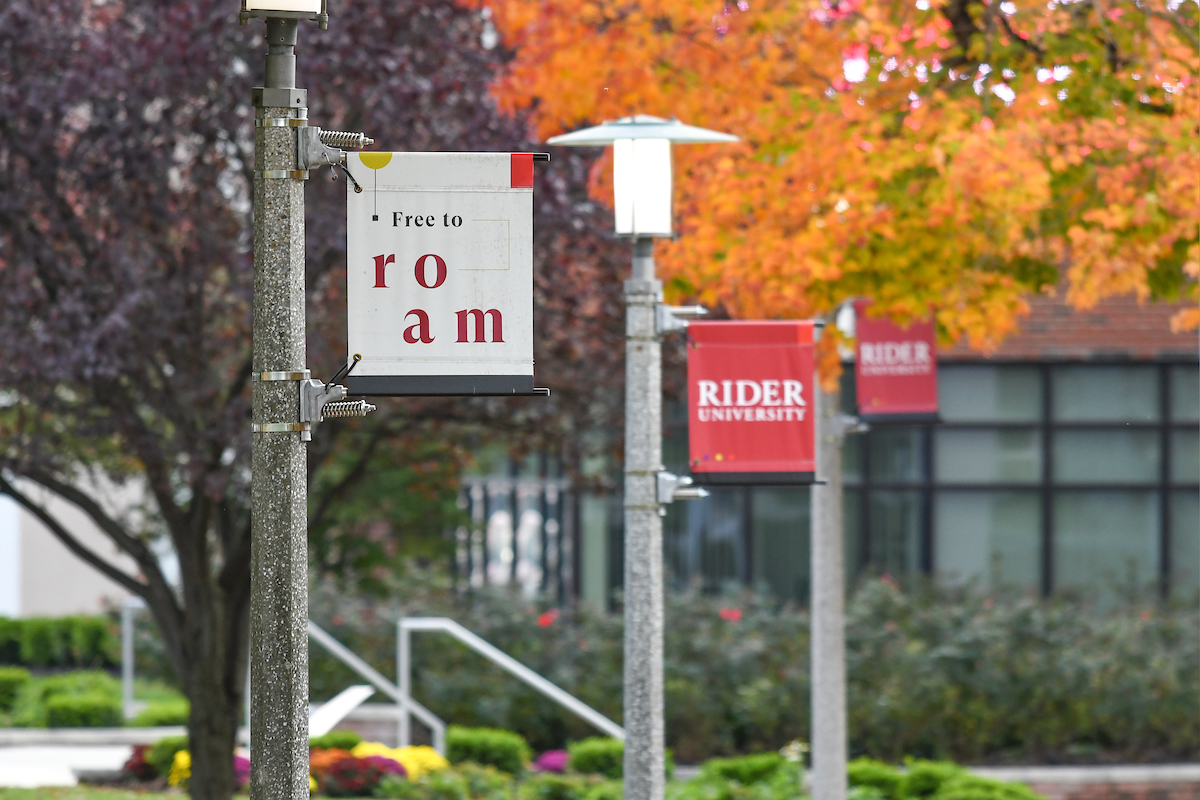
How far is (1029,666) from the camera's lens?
11.8 m

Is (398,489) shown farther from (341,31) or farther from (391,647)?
(341,31)

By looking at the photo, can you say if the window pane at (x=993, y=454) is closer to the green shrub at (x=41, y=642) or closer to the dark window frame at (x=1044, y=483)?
the dark window frame at (x=1044, y=483)

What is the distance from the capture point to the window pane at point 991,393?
1505 centimetres

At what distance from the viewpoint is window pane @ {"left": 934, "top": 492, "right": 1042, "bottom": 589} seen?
50.0 feet

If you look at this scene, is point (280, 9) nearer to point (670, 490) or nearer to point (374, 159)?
point (374, 159)

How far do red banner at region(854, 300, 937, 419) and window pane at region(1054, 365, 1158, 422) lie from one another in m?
6.07

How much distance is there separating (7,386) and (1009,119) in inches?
229

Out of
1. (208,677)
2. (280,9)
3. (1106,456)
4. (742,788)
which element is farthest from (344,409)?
(1106,456)

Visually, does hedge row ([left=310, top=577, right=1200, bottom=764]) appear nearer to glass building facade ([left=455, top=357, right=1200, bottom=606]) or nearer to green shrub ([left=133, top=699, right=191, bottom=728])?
green shrub ([left=133, top=699, right=191, bottom=728])

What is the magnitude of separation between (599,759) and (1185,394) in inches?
312

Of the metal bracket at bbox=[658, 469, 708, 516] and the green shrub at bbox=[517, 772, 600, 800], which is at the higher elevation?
the metal bracket at bbox=[658, 469, 708, 516]

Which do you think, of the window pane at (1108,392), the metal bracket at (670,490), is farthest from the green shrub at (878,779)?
the window pane at (1108,392)

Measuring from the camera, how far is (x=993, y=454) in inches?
597

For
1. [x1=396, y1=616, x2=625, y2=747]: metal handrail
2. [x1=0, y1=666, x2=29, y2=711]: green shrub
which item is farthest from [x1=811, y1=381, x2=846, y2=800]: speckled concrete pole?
[x1=0, y1=666, x2=29, y2=711]: green shrub
